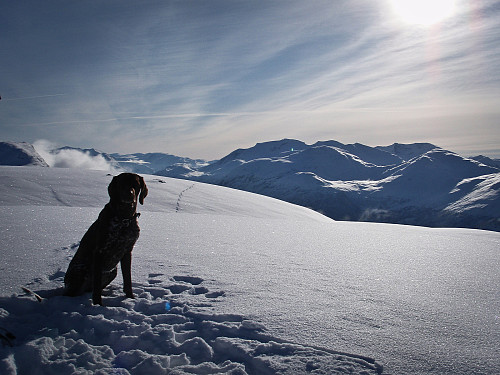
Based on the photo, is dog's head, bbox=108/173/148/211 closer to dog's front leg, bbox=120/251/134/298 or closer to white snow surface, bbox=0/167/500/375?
dog's front leg, bbox=120/251/134/298

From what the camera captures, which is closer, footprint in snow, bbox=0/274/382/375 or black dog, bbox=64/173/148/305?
footprint in snow, bbox=0/274/382/375

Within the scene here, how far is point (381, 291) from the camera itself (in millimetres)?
4371

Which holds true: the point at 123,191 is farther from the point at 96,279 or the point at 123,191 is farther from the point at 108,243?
the point at 96,279

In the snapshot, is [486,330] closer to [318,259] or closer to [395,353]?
[395,353]

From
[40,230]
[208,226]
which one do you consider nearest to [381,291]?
[208,226]

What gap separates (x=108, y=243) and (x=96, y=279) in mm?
463

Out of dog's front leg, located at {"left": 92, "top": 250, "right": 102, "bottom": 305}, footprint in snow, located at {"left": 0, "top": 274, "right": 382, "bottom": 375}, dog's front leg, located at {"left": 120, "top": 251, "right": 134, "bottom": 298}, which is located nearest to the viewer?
footprint in snow, located at {"left": 0, "top": 274, "right": 382, "bottom": 375}

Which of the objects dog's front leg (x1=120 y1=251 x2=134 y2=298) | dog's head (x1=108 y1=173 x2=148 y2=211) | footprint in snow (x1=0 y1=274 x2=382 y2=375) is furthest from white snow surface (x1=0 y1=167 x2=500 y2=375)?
dog's head (x1=108 y1=173 x2=148 y2=211)

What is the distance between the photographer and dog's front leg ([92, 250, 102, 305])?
3.69m

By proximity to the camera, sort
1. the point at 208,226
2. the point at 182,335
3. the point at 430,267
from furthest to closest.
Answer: the point at 208,226 → the point at 430,267 → the point at 182,335

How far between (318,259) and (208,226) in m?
4.82

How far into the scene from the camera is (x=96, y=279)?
3.69 meters

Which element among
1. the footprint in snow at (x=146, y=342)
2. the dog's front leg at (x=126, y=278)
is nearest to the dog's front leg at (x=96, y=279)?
the footprint in snow at (x=146, y=342)

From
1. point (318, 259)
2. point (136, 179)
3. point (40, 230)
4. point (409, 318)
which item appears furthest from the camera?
point (40, 230)
